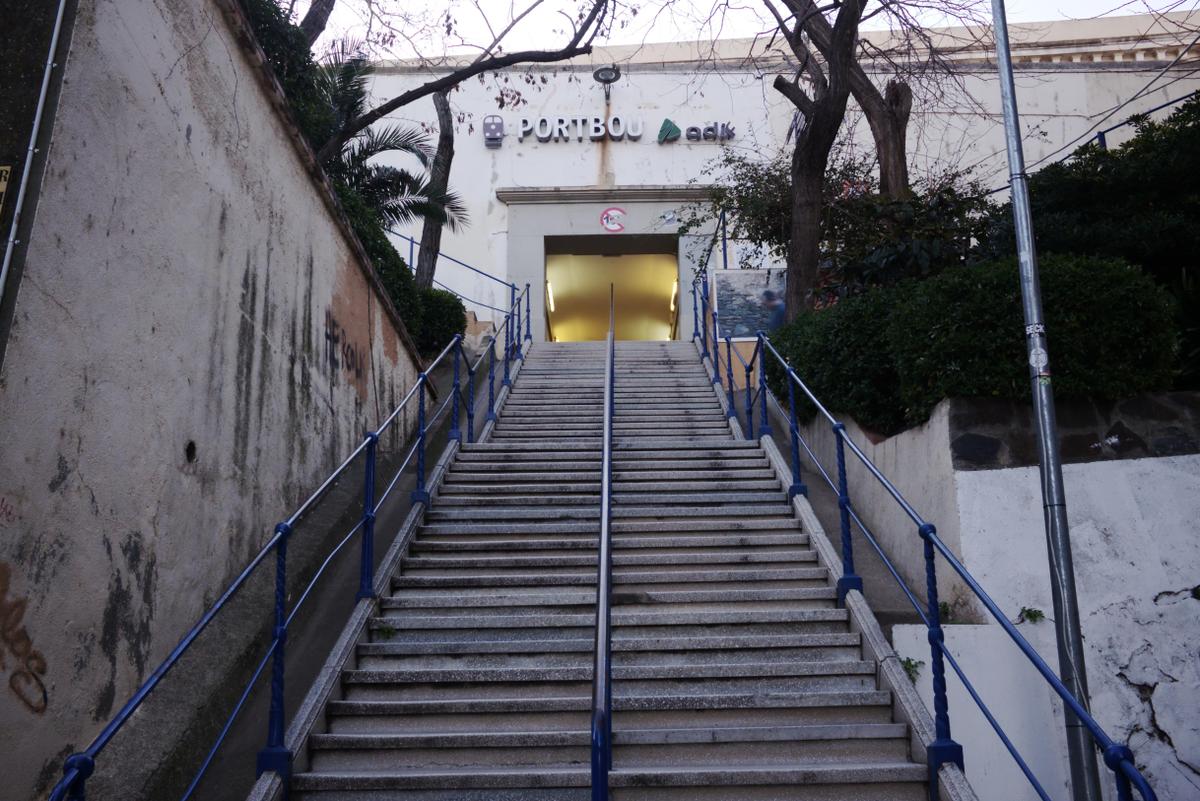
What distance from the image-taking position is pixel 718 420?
8828mm

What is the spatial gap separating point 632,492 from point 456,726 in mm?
2792

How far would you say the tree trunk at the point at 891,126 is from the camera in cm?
1019

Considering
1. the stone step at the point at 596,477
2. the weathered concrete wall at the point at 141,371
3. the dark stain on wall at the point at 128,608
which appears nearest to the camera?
the weathered concrete wall at the point at 141,371

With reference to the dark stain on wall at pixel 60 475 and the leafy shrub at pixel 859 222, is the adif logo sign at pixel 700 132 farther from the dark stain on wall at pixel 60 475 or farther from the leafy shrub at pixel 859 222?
the dark stain on wall at pixel 60 475

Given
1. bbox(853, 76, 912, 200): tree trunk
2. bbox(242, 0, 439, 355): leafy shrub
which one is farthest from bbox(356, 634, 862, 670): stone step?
bbox(853, 76, 912, 200): tree trunk

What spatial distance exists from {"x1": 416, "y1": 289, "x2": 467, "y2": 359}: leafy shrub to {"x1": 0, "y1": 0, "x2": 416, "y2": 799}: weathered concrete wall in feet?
18.2

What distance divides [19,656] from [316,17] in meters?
8.36

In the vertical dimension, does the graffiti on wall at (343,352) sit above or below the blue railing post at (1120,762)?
above

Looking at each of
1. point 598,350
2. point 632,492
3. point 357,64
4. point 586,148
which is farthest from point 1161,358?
point 586,148

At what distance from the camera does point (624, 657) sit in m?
4.69

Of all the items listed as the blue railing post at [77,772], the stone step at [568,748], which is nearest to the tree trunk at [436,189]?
the stone step at [568,748]

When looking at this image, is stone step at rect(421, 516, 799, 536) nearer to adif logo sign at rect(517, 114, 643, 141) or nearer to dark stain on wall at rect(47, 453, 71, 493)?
dark stain on wall at rect(47, 453, 71, 493)

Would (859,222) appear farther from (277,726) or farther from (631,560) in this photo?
(277,726)

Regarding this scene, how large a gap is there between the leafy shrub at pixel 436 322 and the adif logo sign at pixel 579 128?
515cm
